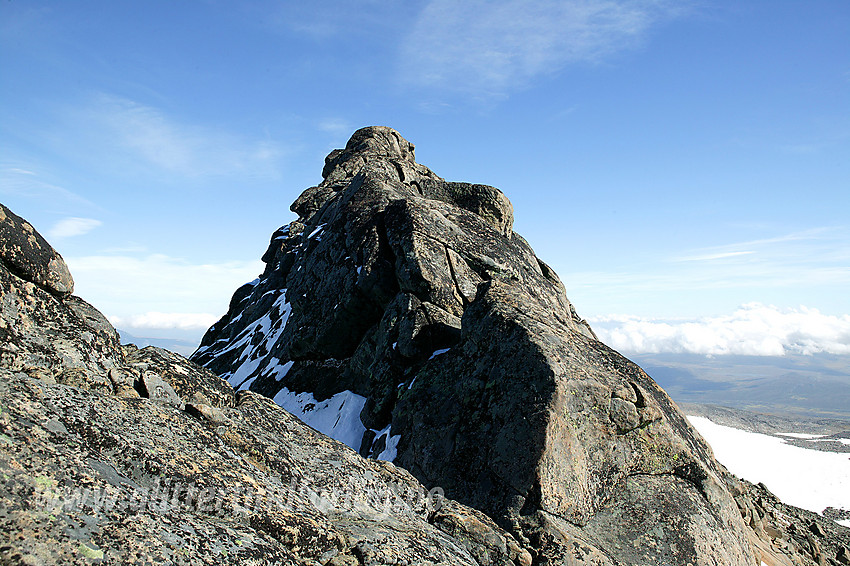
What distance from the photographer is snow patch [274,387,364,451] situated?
27.8 metres

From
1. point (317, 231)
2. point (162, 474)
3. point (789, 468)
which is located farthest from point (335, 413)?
point (789, 468)

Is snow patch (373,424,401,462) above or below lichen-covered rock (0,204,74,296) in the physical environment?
below

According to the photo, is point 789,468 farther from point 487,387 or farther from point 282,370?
point 487,387

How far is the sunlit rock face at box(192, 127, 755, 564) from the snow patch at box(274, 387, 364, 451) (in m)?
0.13

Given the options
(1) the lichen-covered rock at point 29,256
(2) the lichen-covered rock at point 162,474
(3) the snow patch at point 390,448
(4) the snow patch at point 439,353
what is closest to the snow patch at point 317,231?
(4) the snow patch at point 439,353

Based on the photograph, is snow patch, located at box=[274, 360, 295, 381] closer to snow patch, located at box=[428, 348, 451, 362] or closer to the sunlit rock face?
the sunlit rock face

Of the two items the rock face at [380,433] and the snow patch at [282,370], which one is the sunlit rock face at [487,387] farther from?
the snow patch at [282,370]

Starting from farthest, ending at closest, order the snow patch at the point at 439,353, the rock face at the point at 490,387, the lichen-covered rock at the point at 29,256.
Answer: the snow patch at the point at 439,353 → the rock face at the point at 490,387 → the lichen-covered rock at the point at 29,256

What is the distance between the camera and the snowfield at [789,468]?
111500 millimetres

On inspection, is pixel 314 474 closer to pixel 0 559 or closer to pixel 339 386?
pixel 0 559

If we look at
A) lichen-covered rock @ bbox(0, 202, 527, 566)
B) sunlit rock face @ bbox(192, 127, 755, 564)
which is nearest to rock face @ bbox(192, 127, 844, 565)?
sunlit rock face @ bbox(192, 127, 755, 564)

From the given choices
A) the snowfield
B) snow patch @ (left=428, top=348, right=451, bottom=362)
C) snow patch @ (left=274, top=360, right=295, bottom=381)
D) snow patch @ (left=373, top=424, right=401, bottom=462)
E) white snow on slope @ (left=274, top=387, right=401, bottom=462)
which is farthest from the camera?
the snowfield

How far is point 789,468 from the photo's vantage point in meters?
143

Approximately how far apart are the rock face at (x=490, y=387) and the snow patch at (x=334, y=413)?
0.56ft
